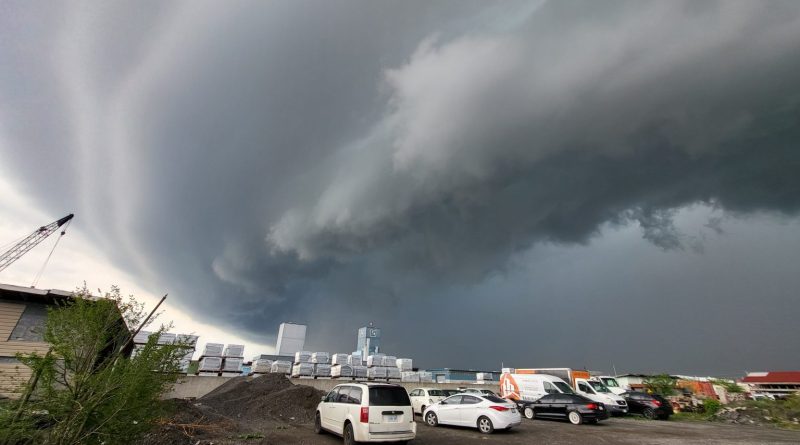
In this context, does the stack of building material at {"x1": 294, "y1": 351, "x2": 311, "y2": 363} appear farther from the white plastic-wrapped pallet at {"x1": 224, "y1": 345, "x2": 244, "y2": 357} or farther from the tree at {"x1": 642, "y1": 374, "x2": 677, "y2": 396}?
A: the tree at {"x1": 642, "y1": 374, "x2": 677, "y2": 396}

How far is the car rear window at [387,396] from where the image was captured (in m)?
9.95

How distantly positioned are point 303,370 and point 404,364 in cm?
1213

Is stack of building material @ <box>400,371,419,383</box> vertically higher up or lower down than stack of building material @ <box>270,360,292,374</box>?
lower down

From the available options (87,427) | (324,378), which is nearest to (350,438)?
(87,427)

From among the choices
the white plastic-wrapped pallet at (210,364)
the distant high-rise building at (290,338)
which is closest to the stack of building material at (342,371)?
the white plastic-wrapped pallet at (210,364)

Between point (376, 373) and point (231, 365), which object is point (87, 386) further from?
point (376, 373)

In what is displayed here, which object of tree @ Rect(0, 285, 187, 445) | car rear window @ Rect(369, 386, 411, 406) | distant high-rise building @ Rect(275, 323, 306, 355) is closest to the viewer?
tree @ Rect(0, 285, 187, 445)

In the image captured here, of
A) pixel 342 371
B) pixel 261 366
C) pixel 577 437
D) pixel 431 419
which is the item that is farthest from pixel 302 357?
pixel 577 437

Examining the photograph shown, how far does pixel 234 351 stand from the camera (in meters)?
29.3

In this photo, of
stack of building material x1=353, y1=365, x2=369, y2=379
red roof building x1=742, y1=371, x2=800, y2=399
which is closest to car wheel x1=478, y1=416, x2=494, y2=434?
stack of building material x1=353, y1=365, x2=369, y2=379

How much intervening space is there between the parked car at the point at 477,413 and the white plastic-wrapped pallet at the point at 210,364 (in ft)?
65.2

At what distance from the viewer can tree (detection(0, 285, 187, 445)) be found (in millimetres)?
5867

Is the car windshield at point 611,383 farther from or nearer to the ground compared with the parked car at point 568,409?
farther from the ground

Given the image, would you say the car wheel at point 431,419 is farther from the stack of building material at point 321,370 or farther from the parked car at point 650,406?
the stack of building material at point 321,370
